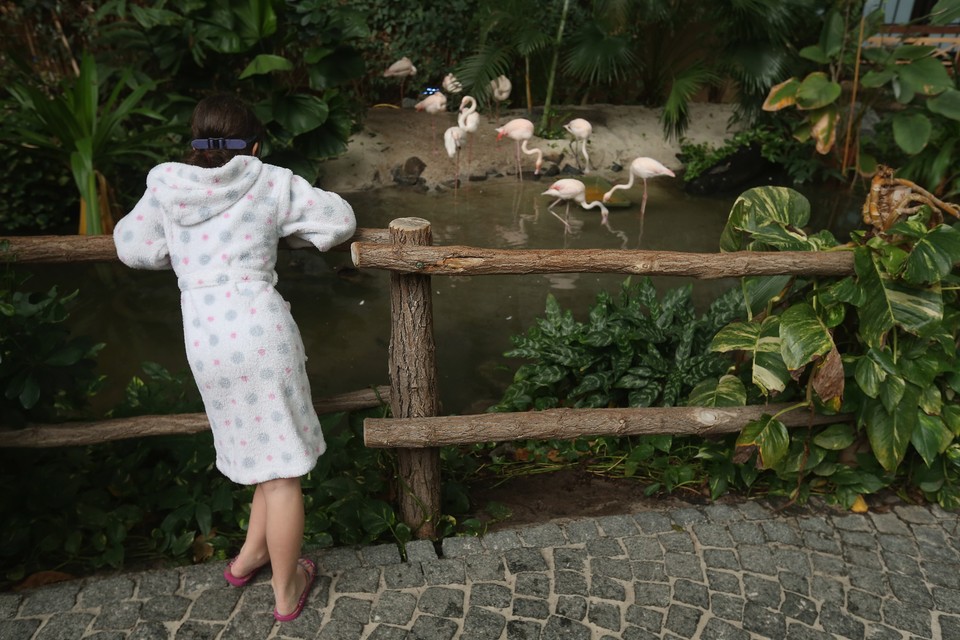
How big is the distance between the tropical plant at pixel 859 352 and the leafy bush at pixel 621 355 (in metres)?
0.41

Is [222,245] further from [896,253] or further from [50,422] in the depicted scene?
[896,253]

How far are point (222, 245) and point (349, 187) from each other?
520 cm

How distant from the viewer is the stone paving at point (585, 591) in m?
2.14

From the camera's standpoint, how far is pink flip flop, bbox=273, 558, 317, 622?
2.14 meters

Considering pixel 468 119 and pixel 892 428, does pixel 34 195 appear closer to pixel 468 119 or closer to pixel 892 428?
pixel 468 119

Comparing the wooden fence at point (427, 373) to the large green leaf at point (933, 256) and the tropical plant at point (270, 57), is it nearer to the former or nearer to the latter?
the large green leaf at point (933, 256)

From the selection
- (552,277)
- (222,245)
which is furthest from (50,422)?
(552,277)

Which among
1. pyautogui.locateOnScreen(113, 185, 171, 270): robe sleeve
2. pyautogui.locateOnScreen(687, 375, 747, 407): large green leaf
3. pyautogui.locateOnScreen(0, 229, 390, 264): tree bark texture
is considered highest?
pyautogui.locateOnScreen(113, 185, 171, 270): robe sleeve

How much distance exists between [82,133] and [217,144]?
359cm

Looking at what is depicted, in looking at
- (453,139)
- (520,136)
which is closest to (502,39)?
(520,136)

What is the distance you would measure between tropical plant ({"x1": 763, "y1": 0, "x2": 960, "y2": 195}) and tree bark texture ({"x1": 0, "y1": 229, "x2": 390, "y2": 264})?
422 cm

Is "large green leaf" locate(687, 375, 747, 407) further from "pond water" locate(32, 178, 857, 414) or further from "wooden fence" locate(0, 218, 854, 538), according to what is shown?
"pond water" locate(32, 178, 857, 414)

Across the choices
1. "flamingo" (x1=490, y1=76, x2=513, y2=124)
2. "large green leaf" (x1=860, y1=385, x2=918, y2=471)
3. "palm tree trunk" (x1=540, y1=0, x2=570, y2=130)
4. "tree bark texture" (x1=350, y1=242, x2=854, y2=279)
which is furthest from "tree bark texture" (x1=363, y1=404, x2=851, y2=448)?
"flamingo" (x1=490, y1=76, x2=513, y2=124)

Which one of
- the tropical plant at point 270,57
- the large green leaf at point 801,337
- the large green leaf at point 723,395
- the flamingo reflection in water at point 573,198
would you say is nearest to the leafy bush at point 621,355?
the large green leaf at point 723,395
